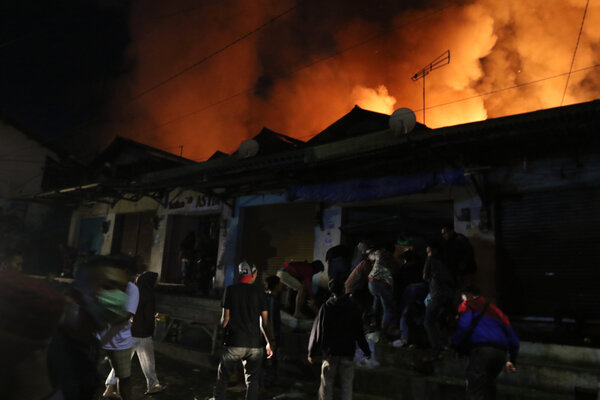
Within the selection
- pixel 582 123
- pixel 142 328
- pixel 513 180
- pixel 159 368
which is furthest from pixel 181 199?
pixel 582 123

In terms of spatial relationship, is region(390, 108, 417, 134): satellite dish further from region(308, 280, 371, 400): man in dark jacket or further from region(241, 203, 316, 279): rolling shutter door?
region(241, 203, 316, 279): rolling shutter door

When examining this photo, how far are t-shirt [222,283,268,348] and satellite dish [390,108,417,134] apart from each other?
4.77 metres

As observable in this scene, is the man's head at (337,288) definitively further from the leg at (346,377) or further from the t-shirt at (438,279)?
the t-shirt at (438,279)

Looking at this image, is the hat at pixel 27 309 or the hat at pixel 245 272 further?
the hat at pixel 245 272

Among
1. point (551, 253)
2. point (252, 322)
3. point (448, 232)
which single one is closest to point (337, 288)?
point (252, 322)

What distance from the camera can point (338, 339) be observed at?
5.03 meters

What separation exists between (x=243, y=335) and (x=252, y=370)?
1.71ft

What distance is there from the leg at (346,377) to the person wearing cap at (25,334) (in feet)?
11.4

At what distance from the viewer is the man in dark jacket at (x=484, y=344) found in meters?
4.53

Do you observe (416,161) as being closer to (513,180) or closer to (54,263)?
(513,180)

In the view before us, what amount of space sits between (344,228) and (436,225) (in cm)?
238

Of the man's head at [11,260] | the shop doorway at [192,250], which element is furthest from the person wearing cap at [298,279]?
the shop doorway at [192,250]

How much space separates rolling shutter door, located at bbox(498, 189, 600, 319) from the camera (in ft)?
24.5

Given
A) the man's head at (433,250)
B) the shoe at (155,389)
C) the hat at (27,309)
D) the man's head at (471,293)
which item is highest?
the man's head at (433,250)
